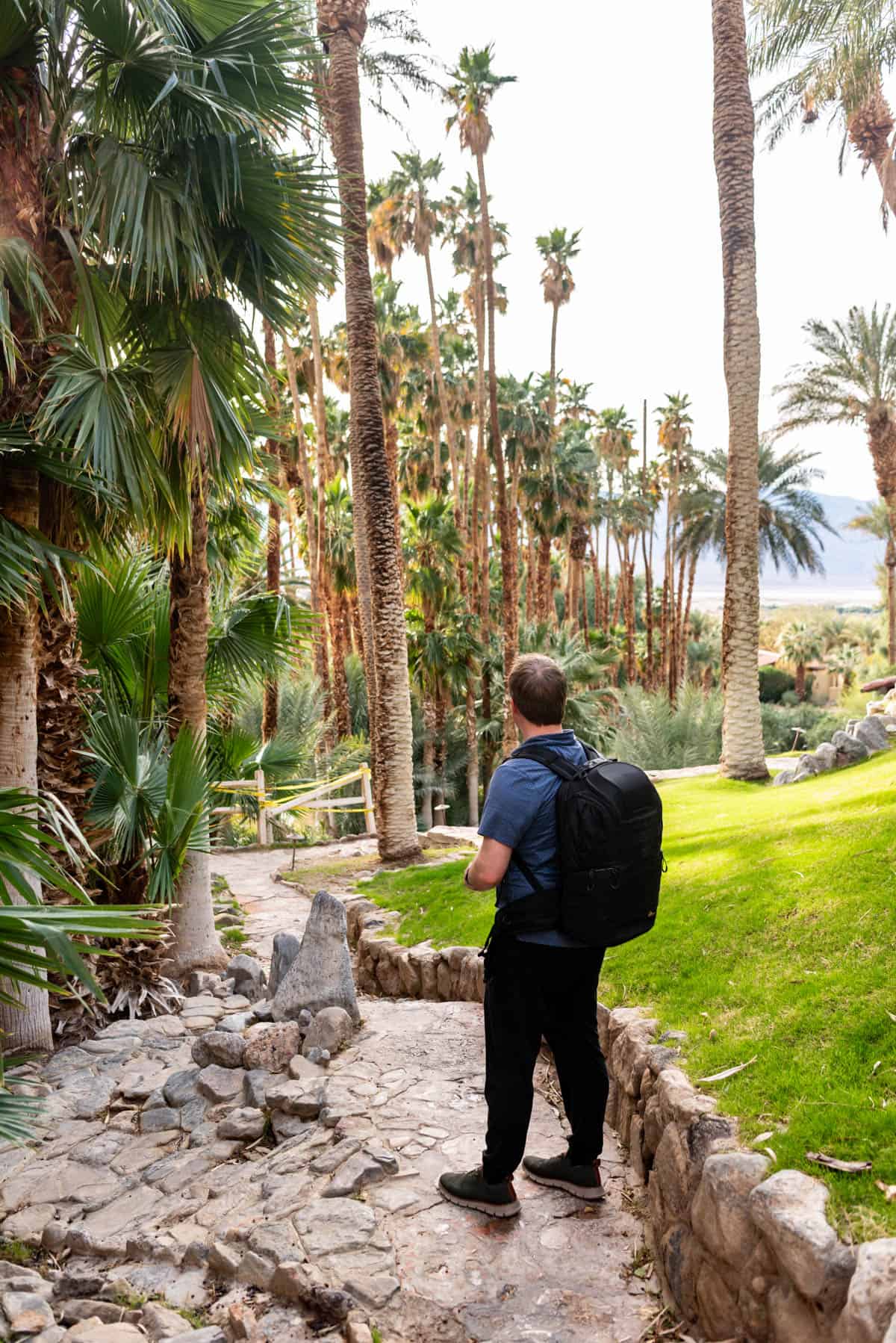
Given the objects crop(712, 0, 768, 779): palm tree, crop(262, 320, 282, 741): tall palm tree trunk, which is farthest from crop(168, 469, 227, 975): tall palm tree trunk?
crop(262, 320, 282, 741): tall palm tree trunk

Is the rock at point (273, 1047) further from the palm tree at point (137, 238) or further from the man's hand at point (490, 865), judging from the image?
the man's hand at point (490, 865)

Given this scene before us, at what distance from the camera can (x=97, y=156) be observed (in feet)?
19.8

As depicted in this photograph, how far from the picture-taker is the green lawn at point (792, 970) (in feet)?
10.3

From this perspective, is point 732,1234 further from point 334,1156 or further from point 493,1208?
point 334,1156

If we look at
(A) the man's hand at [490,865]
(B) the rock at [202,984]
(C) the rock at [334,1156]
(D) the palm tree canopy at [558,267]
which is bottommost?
(B) the rock at [202,984]

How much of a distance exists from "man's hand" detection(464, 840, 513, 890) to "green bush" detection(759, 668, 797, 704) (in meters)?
47.1

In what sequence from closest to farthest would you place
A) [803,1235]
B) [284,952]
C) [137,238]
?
[803,1235] < [137,238] < [284,952]

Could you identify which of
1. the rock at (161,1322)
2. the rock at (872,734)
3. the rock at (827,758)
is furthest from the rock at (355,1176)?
the rock at (872,734)

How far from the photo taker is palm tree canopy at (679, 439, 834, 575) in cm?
4009

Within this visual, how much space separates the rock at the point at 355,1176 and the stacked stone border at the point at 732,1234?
1.09 metres

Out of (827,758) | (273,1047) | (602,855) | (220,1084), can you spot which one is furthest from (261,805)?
(602,855)

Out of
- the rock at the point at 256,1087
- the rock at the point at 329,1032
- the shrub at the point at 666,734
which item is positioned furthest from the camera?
the shrub at the point at 666,734

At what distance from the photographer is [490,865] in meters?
3.31

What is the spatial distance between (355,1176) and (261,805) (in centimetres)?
1132
